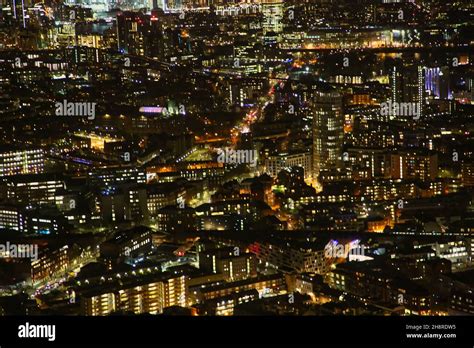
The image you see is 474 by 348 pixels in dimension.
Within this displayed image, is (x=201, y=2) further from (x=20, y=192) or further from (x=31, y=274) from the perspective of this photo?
(x=31, y=274)

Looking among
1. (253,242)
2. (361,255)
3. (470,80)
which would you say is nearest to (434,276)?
(361,255)

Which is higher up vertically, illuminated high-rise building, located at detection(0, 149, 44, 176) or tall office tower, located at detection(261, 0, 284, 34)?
tall office tower, located at detection(261, 0, 284, 34)

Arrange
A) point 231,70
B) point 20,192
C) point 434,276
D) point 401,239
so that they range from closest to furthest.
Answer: point 434,276 < point 401,239 < point 20,192 < point 231,70

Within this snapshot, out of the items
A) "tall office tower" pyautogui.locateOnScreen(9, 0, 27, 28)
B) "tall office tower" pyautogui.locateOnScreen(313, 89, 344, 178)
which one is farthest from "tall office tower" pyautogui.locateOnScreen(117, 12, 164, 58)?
"tall office tower" pyautogui.locateOnScreen(313, 89, 344, 178)

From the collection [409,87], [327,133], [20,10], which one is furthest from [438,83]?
[20,10]

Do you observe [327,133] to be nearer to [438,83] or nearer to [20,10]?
[438,83]

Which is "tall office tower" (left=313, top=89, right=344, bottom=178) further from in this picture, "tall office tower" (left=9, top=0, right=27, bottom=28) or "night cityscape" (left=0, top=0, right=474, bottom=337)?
"tall office tower" (left=9, top=0, right=27, bottom=28)
